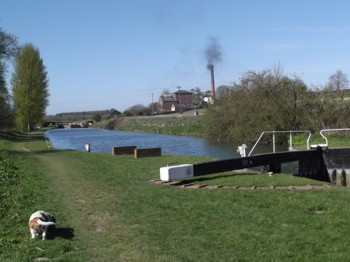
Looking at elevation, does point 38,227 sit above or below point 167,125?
below

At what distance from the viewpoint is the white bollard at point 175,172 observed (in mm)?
13345

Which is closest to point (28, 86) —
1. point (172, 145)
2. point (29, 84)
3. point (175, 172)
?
point (29, 84)

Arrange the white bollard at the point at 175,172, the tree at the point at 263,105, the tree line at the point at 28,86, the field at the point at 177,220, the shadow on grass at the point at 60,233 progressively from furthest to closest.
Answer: the tree line at the point at 28,86, the tree at the point at 263,105, the white bollard at the point at 175,172, the shadow on grass at the point at 60,233, the field at the point at 177,220

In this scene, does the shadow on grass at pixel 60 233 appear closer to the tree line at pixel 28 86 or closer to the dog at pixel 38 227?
the dog at pixel 38 227

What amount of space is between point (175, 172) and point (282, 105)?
101 feet

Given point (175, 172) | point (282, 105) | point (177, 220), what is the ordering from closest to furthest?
1. point (177, 220)
2. point (175, 172)
3. point (282, 105)

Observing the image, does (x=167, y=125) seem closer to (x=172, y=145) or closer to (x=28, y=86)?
(x=28, y=86)

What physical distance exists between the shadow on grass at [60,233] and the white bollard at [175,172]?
562 centimetres

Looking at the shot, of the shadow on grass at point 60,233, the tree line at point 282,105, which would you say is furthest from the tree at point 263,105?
the shadow on grass at point 60,233

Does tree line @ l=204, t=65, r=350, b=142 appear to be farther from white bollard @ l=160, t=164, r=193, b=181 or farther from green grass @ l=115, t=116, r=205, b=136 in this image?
white bollard @ l=160, t=164, r=193, b=181

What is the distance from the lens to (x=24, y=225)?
27.1 ft

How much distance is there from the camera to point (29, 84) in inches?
2525

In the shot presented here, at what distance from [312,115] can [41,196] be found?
110 ft

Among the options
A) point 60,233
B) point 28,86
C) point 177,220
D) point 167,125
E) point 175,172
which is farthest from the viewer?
point 167,125
